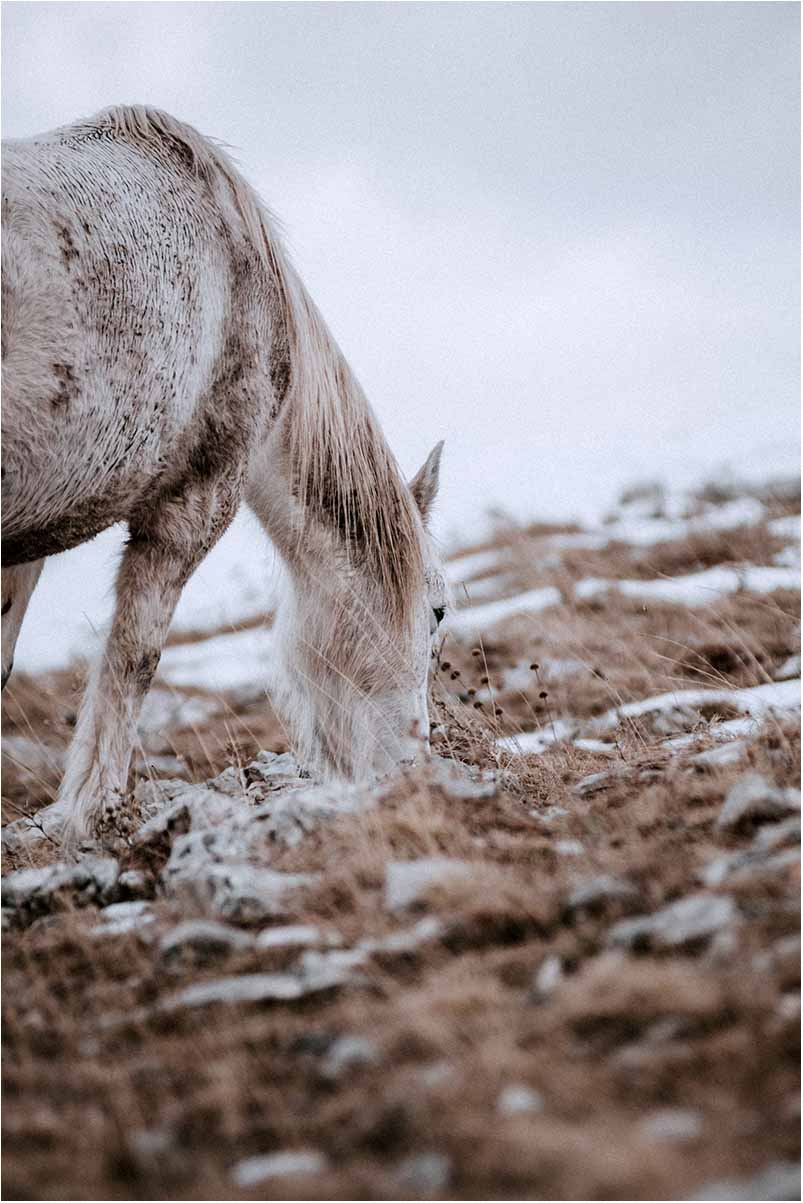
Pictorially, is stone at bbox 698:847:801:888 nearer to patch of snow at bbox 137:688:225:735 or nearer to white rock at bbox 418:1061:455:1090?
white rock at bbox 418:1061:455:1090

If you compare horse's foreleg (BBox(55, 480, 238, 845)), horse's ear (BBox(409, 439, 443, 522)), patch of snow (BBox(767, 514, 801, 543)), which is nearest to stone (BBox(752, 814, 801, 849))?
horse's foreleg (BBox(55, 480, 238, 845))

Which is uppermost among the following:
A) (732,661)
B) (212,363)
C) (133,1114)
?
(212,363)

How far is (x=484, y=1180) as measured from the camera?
1.51 meters

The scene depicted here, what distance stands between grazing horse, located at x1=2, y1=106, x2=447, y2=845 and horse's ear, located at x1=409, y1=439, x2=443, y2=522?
0.01 m

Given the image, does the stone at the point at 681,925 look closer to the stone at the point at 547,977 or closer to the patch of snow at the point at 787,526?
the stone at the point at 547,977

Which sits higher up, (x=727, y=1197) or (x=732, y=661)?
(x=727, y=1197)

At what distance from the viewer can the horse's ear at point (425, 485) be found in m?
4.98

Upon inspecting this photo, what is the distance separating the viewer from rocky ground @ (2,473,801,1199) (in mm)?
1579

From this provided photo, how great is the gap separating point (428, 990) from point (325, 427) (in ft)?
9.38

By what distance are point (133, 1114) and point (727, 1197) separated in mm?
1033

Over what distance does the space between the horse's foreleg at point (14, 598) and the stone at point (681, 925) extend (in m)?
2.81

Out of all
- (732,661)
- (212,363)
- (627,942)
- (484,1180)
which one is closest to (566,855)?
(627,942)

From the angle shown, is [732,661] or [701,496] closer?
[732,661]

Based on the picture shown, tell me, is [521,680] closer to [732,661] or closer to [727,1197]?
[732,661]
